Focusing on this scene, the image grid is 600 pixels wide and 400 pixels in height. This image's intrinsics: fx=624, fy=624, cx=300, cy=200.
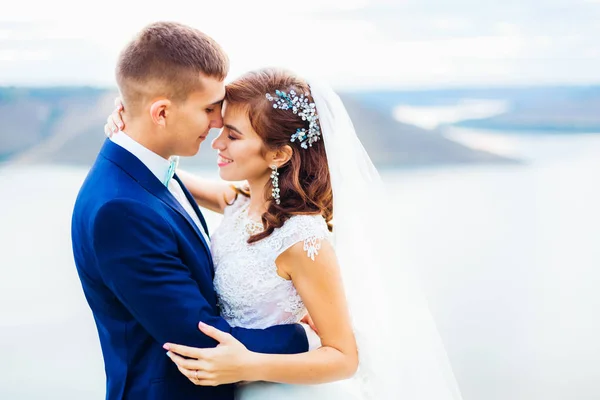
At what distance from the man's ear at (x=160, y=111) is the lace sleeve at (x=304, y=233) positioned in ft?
1.30

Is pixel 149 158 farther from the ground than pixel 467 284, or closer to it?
farther from the ground

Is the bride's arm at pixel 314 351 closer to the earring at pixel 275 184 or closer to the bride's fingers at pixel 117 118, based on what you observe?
the earring at pixel 275 184

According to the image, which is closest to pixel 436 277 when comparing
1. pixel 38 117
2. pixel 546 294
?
pixel 546 294

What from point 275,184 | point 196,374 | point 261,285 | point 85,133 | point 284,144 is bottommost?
point 85,133

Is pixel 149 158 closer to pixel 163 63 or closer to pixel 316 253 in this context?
pixel 163 63

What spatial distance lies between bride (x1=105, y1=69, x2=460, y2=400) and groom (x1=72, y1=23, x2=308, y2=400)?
85mm

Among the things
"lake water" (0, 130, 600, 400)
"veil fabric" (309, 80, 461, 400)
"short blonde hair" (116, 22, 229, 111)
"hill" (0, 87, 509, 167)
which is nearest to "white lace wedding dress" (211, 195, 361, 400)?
"veil fabric" (309, 80, 461, 400)

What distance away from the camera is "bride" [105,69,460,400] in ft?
4.96

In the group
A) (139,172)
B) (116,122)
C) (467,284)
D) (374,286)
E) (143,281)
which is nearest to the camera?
(143,281)

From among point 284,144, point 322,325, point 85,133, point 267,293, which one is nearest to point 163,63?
point 284,144

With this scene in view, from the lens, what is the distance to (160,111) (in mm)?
1498

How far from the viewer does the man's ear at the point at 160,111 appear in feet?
4.88

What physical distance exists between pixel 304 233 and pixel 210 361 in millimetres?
378

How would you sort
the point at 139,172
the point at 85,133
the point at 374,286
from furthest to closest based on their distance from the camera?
the point at 85,133 → the point at 374,286 → the point at 139,172
